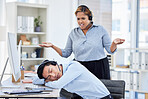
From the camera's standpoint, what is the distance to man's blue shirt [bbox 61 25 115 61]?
2.92 metres

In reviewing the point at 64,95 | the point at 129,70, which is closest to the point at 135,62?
the point at 129,70

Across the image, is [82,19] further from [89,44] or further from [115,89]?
[115,89]

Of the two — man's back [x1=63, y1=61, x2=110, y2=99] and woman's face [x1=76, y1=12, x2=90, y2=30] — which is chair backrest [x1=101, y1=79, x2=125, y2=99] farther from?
woman's face [x1=76, y1=12, x2=90, y2=30]

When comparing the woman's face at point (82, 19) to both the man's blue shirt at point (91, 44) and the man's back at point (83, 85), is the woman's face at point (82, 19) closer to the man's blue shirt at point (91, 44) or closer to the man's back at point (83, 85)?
the man's blue shirt at point (91, 44)

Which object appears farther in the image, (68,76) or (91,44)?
(91,44)

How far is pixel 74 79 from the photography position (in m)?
2.07

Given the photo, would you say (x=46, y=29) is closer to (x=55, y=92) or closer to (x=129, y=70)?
(x=129, y=70)

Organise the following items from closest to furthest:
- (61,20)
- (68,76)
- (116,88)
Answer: (68,76) < (116,88) < (61,20)

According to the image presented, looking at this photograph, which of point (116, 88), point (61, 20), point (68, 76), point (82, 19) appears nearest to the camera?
point (68, 76)

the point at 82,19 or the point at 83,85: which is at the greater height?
the point at 82,19

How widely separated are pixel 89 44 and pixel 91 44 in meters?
0.02

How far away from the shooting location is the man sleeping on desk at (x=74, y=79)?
2.02 m

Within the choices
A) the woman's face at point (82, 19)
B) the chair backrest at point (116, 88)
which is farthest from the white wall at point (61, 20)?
the chair backrest at point (116, 88)

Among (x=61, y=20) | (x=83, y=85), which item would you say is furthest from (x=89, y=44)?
(x=61, y=20)
